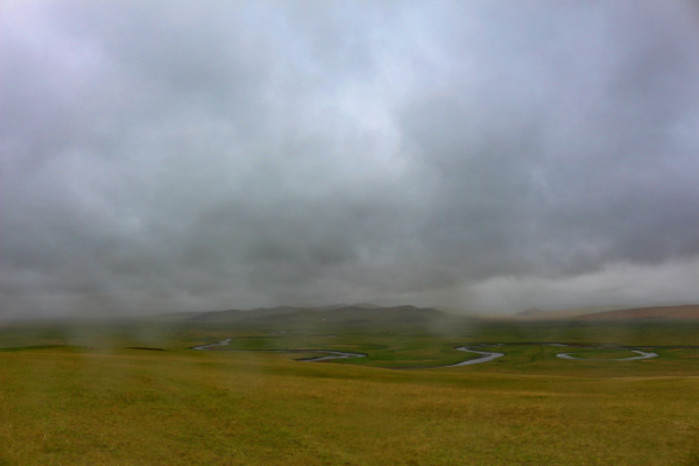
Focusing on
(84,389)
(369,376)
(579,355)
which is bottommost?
(579,355)

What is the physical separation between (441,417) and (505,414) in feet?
14.0

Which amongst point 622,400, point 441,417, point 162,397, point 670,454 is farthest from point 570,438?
point 162,397

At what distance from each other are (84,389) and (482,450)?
25.5 metres

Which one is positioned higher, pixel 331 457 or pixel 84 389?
pixel 84 389

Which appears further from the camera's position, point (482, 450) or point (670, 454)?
point (482, 450)

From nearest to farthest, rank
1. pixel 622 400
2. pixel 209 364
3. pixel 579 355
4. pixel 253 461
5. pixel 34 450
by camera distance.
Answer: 1. pixel 34 450
2. pixel 253 461
3. pixel 622 400
4. pixel 209 364
5. pixel 579 355

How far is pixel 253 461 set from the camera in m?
20.9

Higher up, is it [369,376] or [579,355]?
[369,376]

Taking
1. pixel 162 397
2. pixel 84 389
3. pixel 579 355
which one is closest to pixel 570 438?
pixel 162 397

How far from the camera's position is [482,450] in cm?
2277

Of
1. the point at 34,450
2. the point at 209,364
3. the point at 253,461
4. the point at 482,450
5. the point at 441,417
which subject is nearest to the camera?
the point at 34,450

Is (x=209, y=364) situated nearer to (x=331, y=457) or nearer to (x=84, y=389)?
(x=84, y=389)

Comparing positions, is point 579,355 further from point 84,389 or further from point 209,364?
point 84,389

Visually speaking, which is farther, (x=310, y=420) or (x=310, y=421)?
(x=310, y=420)
